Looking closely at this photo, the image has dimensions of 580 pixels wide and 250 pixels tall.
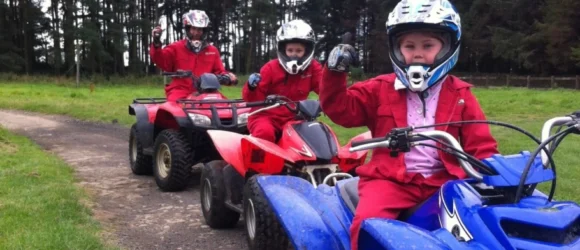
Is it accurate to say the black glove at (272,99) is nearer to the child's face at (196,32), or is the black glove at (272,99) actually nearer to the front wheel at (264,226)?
the front wheel at (264,226)

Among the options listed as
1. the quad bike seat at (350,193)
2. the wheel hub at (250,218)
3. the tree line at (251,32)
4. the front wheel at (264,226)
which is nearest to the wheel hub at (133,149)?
the wheel hub at (250,218)

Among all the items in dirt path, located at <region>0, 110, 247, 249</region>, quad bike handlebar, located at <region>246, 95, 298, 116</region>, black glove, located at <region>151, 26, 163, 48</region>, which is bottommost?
dirt path, located at <region>0, 110, 247, 249</region>

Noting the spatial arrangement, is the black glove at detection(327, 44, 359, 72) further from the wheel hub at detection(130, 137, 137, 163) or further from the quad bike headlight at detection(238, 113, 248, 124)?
the wheel hub at detection(130, 137, 137, 163)

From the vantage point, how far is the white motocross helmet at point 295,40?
6.12 meters

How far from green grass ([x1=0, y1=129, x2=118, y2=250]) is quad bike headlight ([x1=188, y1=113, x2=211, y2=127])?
4.83ft

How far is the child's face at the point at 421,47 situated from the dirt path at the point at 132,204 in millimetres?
2623

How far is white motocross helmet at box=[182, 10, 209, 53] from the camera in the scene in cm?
836

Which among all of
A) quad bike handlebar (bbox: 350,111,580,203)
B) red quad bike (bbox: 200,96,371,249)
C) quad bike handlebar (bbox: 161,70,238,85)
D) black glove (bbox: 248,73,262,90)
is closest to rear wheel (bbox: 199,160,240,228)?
red quad bike (bbox: 200,96,371,249)

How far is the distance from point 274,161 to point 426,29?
7.73ft

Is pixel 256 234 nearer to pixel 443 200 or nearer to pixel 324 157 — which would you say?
pixel 324 157

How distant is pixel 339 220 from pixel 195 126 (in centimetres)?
416

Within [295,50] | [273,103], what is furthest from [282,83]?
[273,103]

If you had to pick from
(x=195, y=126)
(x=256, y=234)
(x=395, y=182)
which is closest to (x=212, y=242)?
(x=256, y=234)

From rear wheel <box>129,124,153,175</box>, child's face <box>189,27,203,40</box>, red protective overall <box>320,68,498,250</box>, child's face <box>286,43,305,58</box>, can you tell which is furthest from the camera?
child's face <box>189,27,203,40</box>
